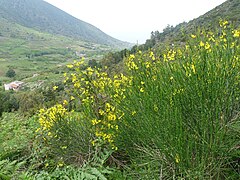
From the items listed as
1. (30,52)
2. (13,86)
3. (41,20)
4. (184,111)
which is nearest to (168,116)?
(184,111)

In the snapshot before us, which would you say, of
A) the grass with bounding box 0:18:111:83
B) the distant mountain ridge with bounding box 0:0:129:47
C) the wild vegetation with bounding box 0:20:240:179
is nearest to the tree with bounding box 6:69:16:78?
the grass with bounding box 0:18:111:83

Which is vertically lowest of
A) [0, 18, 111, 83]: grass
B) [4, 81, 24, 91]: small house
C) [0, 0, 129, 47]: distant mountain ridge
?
[4, 81, 24, 91]: small house

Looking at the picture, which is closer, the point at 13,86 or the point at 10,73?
the point at 13,86

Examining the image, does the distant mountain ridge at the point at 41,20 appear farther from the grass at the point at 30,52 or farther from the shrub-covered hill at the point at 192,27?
the shrub-covered hill at the point at 192,27

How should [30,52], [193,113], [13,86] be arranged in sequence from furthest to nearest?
[30,52]
[13,86]
[193,113]

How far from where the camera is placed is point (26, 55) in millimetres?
88875

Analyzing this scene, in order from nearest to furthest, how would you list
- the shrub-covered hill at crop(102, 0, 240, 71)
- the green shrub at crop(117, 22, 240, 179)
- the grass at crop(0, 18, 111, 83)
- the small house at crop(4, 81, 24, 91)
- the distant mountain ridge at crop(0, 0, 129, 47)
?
the green shrub at crop(117, 22, 240, 179), the shrub-covered hill at crop(102, 0, 240, 71), the small house at crop(4, 81, 24, 91), the grass at crop(0, 18, 111, 83), the distant mountain ridge at crop(0, 0, 129, 47)

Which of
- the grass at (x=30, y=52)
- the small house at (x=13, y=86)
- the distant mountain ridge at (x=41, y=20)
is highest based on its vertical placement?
the distant mountain ridge at (x=41, y=20)

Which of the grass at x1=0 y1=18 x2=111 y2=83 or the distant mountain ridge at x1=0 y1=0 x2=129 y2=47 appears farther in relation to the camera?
the distant mountain ridge at x1=0 y1=0 x2=129 y2=47

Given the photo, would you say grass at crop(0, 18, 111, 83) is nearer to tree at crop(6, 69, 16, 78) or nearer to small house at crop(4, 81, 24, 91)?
tree at crop(6, 69, 16, 78)

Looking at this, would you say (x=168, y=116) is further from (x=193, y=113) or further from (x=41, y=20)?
(x=41, y=20)

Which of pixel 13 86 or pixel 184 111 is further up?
pixel 184 111


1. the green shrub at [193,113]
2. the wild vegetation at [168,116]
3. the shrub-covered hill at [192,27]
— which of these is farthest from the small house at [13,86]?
the green shrub at [193,113]

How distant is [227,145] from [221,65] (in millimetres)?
586
